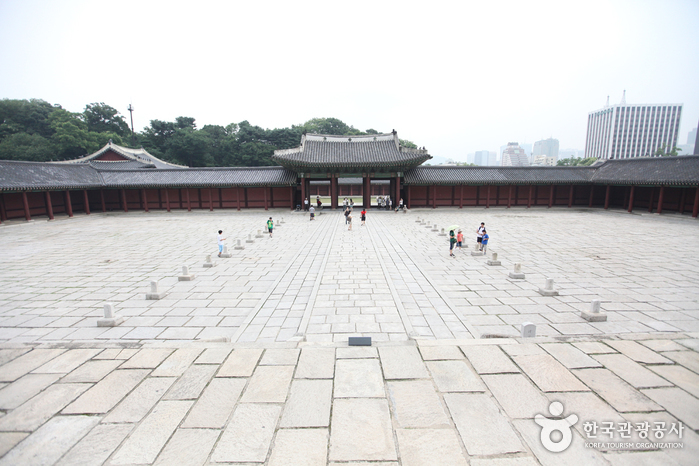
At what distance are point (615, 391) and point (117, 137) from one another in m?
73.0

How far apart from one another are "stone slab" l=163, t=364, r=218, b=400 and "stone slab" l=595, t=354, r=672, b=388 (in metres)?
6.33

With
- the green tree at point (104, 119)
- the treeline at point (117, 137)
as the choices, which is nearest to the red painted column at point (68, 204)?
the treeline at point (117, 137)

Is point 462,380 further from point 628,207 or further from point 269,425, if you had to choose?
point 628,207

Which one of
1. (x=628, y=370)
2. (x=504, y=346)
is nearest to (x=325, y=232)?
(x=504, y=346)

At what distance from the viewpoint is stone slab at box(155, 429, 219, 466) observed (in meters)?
3.42

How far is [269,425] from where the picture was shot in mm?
3963

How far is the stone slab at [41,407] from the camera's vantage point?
4.02 m

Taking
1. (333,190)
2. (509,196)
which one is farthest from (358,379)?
(509,196)

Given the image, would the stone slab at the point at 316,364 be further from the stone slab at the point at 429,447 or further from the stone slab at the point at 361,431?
the stone slab at the point at 429,447

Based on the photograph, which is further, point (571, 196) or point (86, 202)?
point (571, 196)

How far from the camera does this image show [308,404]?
432cm

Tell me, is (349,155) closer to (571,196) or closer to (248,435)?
(571,196)

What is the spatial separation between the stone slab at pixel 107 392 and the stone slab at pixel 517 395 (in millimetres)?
5316

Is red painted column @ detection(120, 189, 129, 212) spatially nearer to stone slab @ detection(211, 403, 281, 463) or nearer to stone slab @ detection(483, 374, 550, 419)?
stone slab @ detection(211, 403, 281, 463)
